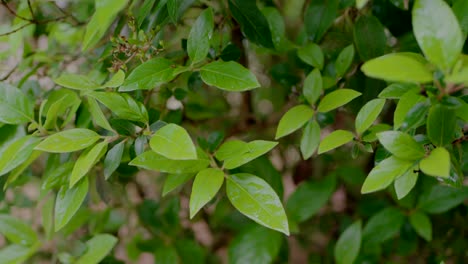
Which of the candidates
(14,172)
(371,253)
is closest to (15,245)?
(14,172)

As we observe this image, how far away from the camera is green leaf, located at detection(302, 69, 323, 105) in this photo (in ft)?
2.20

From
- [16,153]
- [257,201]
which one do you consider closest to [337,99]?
[257,201]

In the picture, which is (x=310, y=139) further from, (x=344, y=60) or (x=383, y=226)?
(x=383, y=226)

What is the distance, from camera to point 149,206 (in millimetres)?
966

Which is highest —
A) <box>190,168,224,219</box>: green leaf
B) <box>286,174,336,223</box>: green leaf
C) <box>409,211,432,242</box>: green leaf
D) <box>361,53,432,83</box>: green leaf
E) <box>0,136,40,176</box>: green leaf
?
<box>361,53,432,83</box>: green leaf

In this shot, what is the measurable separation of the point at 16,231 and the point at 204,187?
0.40 m

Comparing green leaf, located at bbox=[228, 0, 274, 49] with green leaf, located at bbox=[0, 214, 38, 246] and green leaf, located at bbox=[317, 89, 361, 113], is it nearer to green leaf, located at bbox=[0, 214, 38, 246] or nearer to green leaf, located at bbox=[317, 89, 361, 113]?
green leaf, located at bbox=[317, 89, 361, 113]

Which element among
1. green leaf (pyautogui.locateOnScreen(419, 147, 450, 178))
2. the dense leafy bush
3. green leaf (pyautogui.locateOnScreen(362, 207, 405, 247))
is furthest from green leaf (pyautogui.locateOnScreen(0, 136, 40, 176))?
green leaf (pyautogui.locateOnScreen(362, 207, 405, 247))

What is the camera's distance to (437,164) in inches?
17.3

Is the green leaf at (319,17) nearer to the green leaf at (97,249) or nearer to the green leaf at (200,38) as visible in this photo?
the green leaf at (200,38)

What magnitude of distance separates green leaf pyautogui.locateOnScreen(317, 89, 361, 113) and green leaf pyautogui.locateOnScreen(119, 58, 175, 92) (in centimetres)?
19

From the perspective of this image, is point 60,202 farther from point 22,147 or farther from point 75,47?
point 75,47

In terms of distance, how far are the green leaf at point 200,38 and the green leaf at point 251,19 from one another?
0.18ft

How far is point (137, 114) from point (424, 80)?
31 centimetres
